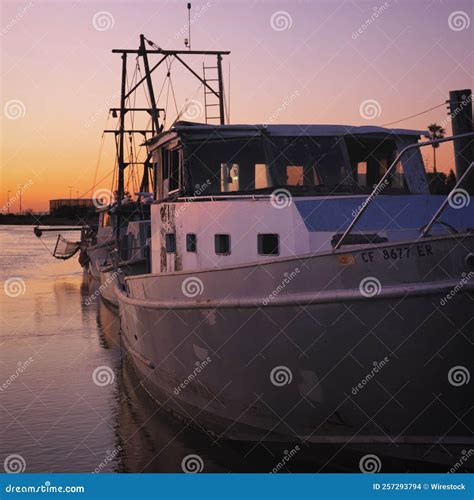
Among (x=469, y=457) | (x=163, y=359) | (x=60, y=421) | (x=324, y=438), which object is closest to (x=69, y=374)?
(x=60, y=421)

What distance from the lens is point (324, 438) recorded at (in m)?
10.2

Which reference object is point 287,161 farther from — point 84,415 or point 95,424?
point 84,415

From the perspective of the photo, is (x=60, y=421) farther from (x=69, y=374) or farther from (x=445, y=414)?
(x=445, y=414)

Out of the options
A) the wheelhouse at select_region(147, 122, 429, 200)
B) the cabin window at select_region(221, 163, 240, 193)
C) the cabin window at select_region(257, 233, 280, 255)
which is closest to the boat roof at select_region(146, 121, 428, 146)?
the wheelhouse at select_region(147, 122, 429, 200)

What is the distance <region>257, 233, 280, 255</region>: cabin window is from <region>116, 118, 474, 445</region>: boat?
A: 1 cm

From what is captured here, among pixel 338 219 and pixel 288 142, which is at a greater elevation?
pixel 288 142

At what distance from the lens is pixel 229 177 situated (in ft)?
41.3

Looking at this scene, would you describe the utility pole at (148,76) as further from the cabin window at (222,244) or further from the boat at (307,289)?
the cabin window at (222,244)

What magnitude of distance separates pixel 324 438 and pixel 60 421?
5.79 m

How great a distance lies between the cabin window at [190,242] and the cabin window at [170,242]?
1.98 feet

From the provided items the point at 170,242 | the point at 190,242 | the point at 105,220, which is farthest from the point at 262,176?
the point at 105,220

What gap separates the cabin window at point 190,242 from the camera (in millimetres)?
12820

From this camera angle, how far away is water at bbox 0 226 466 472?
1103 centimetres

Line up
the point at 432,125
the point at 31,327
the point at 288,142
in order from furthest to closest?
the point at 432,125, the point at 31,327, the point at 288,142
